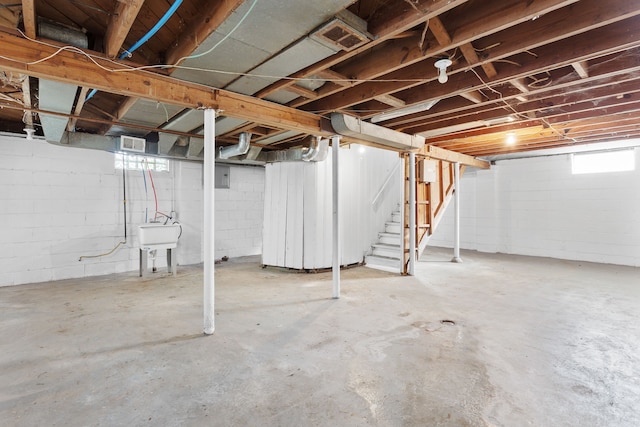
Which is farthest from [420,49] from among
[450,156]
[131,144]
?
[450,156]

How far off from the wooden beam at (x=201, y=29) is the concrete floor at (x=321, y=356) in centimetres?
233

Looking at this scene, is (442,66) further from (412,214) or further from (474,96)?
(412,214)

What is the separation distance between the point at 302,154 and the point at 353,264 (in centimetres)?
225

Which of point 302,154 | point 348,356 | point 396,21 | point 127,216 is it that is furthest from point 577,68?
point 127,216

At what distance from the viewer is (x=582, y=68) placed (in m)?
2.76

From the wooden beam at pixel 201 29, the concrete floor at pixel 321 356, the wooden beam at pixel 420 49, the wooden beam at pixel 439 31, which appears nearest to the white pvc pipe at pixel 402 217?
the concrete floor at pixel 321 356

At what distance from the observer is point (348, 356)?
2506 mm

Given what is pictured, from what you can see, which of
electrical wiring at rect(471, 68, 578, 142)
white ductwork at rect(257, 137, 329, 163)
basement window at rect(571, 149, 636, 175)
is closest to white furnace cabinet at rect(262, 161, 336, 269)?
white ductwork at rect(257, 137, 329, 163)

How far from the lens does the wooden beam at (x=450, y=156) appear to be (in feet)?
18.9

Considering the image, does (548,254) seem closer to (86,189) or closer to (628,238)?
(628,238)

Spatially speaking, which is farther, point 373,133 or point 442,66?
point 373,133

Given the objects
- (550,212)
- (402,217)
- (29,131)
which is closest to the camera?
(29,131)

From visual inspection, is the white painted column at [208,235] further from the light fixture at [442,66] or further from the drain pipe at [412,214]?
the drain pipe at [412,214]

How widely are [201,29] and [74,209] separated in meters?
4.47
